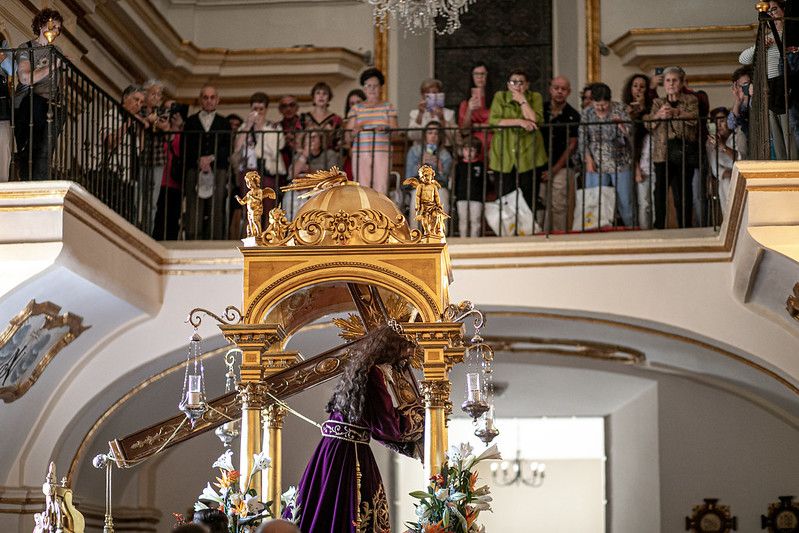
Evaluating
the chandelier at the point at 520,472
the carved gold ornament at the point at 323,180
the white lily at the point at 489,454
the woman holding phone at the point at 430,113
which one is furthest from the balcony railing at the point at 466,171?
the chandelier at the point at 520,472

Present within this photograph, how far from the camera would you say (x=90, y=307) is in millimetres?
11094

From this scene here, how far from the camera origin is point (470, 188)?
39.9 ft

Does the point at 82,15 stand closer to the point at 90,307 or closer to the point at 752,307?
the point at 90,307

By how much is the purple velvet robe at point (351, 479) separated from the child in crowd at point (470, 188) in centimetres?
417

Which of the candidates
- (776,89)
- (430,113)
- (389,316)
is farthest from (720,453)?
(389,316)

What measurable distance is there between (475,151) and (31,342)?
13.4ft

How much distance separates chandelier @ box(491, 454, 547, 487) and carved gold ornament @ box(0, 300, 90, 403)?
824cm

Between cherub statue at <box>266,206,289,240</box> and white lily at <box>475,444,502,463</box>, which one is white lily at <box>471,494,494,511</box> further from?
cherub statue at <box>266,206,289,240</box>

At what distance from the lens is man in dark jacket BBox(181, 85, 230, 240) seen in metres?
12.7

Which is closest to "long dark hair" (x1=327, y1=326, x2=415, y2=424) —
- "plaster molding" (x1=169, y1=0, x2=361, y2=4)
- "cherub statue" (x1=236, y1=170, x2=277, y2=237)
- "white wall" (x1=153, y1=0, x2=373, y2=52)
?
"cherub statue" (x1=236, y1=170, x2=277, y2=237)

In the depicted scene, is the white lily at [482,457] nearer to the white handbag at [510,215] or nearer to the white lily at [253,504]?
the white lily at [253,504]

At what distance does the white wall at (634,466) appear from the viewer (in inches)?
549

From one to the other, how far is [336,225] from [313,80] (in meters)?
7.49

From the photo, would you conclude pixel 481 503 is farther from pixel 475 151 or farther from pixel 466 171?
pixel 475 151
